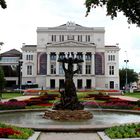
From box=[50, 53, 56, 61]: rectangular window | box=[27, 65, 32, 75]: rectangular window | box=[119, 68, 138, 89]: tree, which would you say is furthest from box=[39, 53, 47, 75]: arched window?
box=[119, 68, 138, 89]: tree

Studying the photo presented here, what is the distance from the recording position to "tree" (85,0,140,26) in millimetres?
19203

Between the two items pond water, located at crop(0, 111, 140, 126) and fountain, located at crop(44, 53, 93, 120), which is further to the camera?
fountain, located at crop(44, 53, 93, 120)

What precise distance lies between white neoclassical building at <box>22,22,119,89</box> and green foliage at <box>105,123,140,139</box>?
81795 millimetres

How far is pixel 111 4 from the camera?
776 inches

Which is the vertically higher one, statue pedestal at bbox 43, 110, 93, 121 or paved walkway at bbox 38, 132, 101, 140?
statue pedestal at bbox 43, 110, 93, 121

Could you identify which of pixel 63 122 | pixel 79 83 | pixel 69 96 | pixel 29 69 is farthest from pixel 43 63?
pixel 63 122

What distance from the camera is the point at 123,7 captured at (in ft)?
64.1

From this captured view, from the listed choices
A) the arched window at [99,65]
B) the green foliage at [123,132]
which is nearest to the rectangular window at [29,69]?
the arched window at [99,65]

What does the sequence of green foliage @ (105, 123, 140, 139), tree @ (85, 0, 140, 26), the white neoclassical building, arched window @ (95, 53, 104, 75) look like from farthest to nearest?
arched window @ (95, 53, 104, 75) → the white neoclassical building → tree @ (85, 0, 140, 26) → green foliage @ (105, 123, 140, 139)

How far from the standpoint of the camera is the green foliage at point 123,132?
14.0 m

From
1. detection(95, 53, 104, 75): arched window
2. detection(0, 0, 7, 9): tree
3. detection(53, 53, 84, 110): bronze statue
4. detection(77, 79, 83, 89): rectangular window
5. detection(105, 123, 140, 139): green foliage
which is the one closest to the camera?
detection(105, 123, 140, 139): green foliage

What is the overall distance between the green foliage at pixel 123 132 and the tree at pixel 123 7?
6751 mm

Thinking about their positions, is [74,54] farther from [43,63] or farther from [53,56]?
[43,63]

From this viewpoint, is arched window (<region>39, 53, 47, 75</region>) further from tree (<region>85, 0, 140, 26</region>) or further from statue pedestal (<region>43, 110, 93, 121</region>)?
tree (<region>85, 0, 140, 26</region>)
